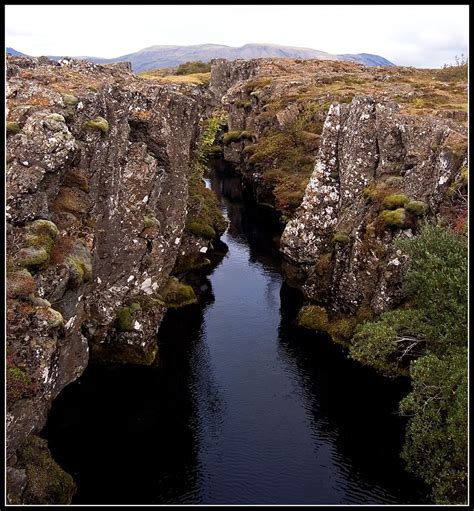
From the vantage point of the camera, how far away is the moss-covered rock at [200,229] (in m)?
71.9

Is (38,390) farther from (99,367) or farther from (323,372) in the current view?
(323,372)

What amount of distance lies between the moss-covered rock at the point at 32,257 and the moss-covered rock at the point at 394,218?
3235cm

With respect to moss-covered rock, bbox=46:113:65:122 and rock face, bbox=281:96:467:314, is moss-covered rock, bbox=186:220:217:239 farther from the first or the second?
moss-covered rock, bbox=46:113:65:122

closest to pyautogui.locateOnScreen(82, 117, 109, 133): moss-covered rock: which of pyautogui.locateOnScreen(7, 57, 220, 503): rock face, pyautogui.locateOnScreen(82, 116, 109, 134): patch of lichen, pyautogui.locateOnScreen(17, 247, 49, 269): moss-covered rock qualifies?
pyautogui.locateOnScreen(82, 116, 109, 134): patch of lichen

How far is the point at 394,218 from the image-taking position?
53.5 metres

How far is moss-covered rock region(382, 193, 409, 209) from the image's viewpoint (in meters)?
54.7

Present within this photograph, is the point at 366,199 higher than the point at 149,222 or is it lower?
higher

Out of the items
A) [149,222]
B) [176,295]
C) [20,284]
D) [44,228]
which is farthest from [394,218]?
[20,284]

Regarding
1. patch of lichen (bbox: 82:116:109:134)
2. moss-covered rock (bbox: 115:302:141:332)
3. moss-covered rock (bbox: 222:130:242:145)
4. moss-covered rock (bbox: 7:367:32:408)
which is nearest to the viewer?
moss-covered rock (bbox: 7:367:32:408)

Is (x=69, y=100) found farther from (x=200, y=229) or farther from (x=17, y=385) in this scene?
(x=200, y=229)

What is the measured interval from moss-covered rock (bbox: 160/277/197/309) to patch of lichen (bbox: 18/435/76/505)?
27.6 metres

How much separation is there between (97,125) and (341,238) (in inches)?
1086

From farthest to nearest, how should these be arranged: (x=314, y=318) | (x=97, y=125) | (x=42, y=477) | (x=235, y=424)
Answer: (x=314, y=318)
(x=97, y=125)
(x=235, y=424)
(x=42, y=477)

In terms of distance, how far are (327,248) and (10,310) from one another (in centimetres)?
4058
